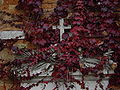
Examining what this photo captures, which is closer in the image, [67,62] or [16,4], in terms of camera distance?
[67,62]

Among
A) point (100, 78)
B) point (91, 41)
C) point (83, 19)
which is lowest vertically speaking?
point (100, 78)

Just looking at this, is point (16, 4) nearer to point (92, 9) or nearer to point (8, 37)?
point (8, 37)

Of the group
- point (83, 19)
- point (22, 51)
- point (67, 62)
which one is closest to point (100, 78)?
point (67, 62)

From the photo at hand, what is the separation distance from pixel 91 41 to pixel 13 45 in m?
1.02

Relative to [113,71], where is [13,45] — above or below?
above

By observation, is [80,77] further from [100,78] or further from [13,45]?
[13,45]

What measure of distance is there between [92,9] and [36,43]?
2.86 feet

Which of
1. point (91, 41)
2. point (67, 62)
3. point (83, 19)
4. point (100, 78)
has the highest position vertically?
point (83, 19)

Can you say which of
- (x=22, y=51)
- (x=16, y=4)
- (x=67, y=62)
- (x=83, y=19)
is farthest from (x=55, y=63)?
(x=16, y=4)

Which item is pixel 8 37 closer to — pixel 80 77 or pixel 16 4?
pixel 16 4

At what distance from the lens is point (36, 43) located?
12.2 ft

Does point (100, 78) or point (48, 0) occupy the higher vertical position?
point (48, 0)

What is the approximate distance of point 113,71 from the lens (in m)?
3.69

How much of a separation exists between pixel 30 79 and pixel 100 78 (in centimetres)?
90
